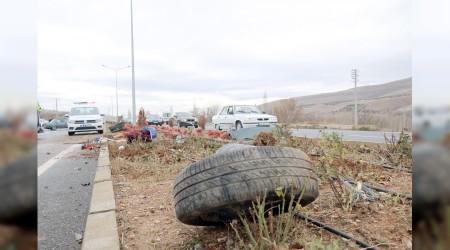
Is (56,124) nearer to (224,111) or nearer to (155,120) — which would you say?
(155,120)

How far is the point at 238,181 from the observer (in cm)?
200

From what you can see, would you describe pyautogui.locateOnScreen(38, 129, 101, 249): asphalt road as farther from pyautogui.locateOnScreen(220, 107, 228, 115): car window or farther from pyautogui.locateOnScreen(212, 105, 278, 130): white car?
pyautogui.locateOnScreen(220, 107, 228, 115): car window

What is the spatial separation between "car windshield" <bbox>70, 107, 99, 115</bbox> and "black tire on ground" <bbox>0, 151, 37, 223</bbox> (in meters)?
19.6

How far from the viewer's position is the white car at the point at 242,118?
1420 cm

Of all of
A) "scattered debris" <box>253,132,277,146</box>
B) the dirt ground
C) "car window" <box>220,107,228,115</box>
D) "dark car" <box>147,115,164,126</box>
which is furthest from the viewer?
"dark car" <box>147,115,164,126</box>

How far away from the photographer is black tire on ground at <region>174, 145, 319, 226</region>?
78.8 inches

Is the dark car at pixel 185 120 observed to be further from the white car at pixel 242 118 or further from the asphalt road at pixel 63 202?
the asphalt road at pixel 63 202

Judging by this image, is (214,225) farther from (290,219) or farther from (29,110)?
(29,110)

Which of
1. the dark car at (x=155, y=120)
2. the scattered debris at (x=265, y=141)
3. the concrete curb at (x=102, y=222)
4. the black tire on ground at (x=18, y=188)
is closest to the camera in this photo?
the black tire on ground at (x=18, y=188)

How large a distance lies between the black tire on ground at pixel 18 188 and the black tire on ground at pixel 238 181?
1.56 metres

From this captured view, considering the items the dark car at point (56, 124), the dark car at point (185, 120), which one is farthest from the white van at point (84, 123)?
the dark car at point (56, 124)

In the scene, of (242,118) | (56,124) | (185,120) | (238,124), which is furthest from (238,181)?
(56,124)

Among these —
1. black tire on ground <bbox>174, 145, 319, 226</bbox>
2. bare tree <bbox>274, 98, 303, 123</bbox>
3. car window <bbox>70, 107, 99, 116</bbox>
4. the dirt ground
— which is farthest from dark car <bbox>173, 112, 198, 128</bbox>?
black tire on ground <bbox>174, 145, 319, 226</bbox>

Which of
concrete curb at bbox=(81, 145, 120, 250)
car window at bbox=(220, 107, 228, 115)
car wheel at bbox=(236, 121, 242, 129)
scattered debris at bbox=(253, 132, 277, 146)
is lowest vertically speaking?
concrete curb at bbox=(81, 145, 120, 250)
